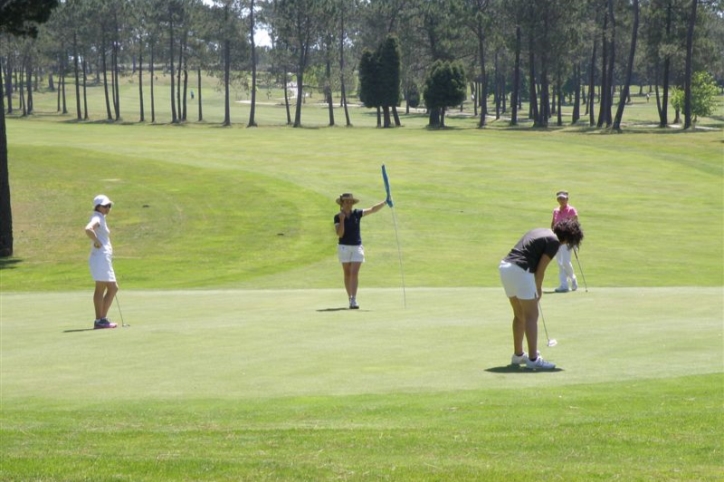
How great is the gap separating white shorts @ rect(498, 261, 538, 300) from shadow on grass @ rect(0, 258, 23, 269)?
24616 mm

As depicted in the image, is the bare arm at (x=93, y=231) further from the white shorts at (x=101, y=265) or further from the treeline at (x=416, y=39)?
the treeline at (x=416, y=39)

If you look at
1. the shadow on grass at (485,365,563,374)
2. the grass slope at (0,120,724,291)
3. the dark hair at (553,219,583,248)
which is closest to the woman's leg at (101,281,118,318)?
the shadow on grass at (485,365,563,374)

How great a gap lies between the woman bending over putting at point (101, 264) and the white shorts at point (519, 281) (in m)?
7.63

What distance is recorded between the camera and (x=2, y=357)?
14.2 m

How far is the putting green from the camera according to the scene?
463 inches

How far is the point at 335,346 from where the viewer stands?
14.3 meters

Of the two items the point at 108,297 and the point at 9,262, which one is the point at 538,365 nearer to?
the point at 108,297

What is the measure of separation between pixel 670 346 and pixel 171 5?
11974 cm

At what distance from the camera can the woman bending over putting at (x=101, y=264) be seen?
1745cm

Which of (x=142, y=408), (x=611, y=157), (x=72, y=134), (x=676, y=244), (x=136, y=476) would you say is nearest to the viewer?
(x=136, y=476)

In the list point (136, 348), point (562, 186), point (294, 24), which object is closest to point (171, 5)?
point (294, 24)

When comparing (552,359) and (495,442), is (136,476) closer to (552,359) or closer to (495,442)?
(495,442)

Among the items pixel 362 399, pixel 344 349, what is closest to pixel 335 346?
pixel 344 349

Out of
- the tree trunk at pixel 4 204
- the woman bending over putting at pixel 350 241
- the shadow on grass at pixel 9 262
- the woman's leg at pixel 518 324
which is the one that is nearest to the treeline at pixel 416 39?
the tree trunk at pixel 4 204
